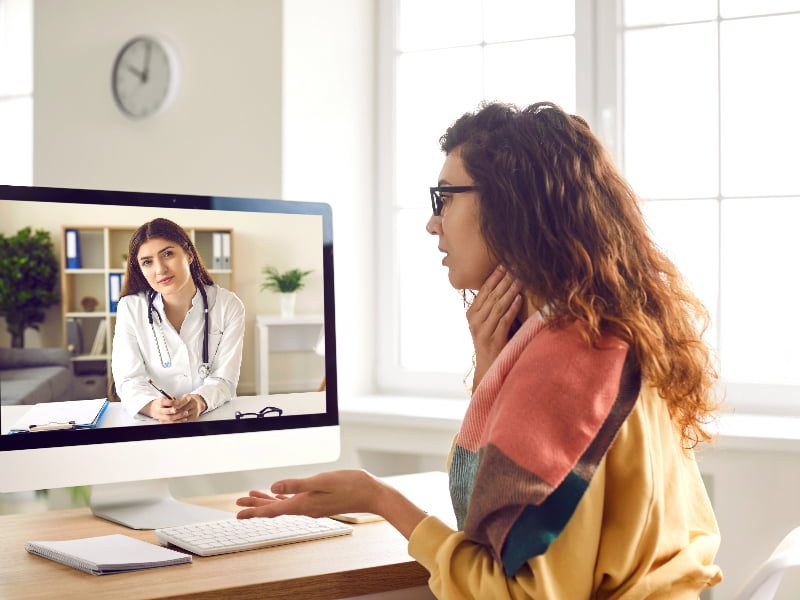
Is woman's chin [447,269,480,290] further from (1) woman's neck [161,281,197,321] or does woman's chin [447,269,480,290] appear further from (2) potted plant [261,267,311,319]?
(1) woman's neck [161,281,197,321]

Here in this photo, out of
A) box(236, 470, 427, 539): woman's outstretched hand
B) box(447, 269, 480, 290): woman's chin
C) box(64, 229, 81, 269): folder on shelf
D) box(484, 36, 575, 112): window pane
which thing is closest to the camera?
box(236, 470, 427, 539): woman's outstretched hand

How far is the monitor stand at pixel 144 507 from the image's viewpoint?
5.67 feet

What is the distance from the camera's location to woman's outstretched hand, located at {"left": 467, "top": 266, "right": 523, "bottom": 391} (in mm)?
1538

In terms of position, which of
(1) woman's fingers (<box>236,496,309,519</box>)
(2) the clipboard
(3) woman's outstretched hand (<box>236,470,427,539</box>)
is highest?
(2) the clipboard

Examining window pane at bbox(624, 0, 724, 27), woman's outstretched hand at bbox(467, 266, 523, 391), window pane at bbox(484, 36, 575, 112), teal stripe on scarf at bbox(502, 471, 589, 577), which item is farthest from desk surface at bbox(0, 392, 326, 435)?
window pane at bbox(624, 0, 724, 27)

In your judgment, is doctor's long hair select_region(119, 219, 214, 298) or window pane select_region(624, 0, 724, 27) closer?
doctor's long hair select_region(119, 219, 214, 298)

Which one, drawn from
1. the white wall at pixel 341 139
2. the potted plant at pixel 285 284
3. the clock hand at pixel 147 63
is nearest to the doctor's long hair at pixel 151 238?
the potted plant at pixel 285 284

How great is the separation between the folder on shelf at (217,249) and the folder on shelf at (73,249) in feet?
0.71

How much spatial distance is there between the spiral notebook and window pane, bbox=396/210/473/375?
5.57 ft

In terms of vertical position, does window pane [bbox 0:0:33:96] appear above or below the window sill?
above

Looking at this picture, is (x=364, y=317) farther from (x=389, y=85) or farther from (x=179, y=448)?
(x=179, y=448)

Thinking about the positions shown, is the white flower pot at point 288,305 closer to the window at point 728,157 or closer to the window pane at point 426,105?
the window at point 728,157

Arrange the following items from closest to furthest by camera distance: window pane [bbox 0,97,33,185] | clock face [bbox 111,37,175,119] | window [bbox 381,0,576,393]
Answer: window [bbox 381,0,576,393] < clock face [bbox 111,37,175,119] < window pane [bbox 0,97,33,185]

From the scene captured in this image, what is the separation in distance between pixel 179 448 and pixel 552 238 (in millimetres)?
755
